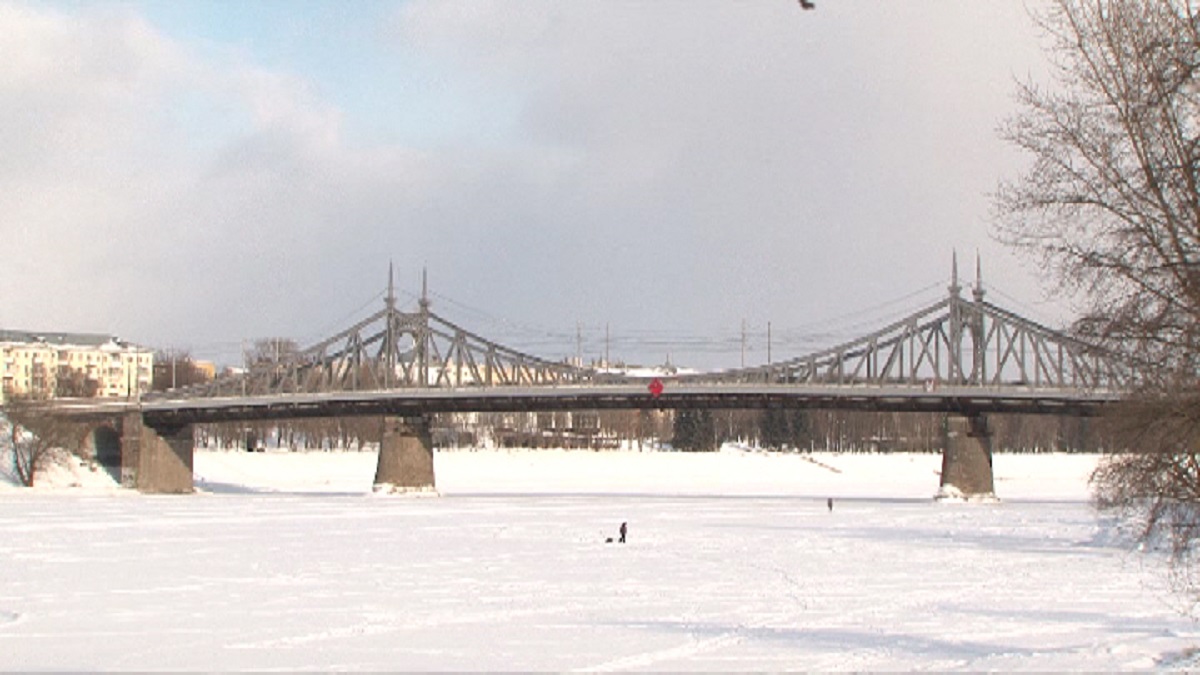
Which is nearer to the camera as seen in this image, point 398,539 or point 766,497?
point 398,539

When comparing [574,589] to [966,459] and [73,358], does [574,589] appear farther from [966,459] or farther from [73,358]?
[73,358]

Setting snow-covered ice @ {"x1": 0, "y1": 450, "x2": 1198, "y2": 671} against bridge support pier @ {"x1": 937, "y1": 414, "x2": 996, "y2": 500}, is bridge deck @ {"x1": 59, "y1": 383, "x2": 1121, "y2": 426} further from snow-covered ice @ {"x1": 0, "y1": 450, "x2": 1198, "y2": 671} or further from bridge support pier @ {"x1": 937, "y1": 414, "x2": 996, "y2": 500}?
snow-covered ice @ {"x1": 0, "y1": 450, "x2": 1198, "y2": 671}

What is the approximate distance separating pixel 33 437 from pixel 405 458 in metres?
18.2

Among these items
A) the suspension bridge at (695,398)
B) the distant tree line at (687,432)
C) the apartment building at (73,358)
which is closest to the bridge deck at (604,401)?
the suspension bridge at (695,398)

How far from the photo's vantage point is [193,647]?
1897cm

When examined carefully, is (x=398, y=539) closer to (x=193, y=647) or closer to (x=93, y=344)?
(x=193, y=647)

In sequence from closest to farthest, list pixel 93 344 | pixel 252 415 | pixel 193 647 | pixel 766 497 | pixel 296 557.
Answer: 1. pixel 193 647
2. pixel 296 557
3. pixel 766 497
4. pixel 252 415
5. pixel 93 344

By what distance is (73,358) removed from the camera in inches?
6678

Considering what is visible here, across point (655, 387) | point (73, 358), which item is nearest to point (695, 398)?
point (655, 387)

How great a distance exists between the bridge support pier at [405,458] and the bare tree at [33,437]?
51.4 ft

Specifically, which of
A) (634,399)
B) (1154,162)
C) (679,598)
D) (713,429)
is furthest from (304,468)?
(1154,162)

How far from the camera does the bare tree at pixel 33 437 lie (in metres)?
69.2

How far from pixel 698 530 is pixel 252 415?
45736 millimetres

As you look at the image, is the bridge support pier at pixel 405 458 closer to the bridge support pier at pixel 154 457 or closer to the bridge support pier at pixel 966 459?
the bridge support pier at pixel 154 457
